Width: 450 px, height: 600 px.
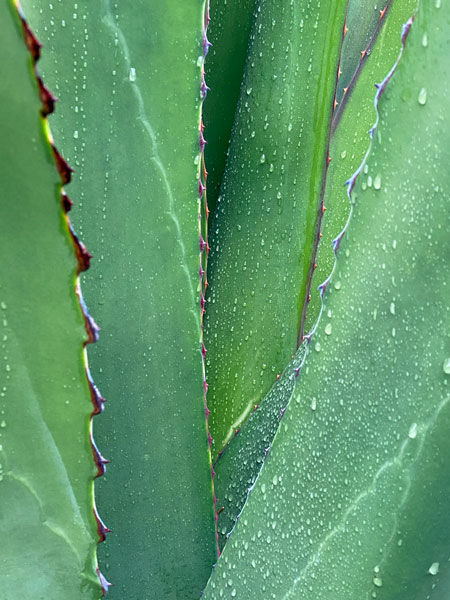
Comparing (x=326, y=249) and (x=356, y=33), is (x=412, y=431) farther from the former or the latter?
(x=356, y=33)

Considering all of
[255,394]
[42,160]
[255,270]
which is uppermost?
[42,160]

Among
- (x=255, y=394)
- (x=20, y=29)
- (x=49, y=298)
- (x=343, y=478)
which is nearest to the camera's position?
(x=20, y=29)

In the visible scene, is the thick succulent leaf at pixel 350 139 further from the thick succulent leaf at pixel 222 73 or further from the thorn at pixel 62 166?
the thorn at pixel 62 166

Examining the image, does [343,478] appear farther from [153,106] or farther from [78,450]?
[153,106]

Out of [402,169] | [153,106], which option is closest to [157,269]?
[153,106]

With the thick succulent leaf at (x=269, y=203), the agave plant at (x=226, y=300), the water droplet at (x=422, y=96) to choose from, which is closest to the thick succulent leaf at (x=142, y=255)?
the agave plant at (x=226, y=300)

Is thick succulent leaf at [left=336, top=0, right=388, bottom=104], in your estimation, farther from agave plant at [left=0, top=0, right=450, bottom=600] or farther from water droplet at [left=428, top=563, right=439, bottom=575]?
water droplet at [left=428, top=563, right=439, bottom=575]

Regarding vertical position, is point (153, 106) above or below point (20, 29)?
below
